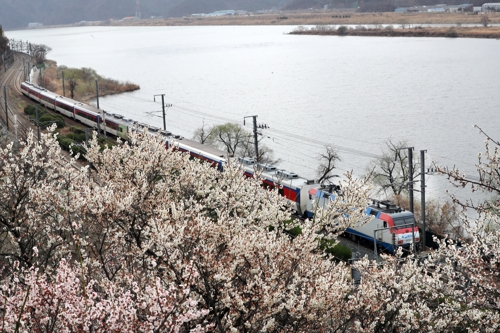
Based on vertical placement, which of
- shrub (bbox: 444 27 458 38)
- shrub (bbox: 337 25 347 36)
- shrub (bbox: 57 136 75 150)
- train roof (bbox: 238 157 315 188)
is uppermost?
shrub (bbox: 337 25 347 36)

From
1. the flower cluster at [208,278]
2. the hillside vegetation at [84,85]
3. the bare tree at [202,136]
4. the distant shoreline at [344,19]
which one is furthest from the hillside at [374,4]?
the flower cluster at [208,278]

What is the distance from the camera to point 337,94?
48.2m

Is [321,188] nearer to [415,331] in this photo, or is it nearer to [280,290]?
[415,331]

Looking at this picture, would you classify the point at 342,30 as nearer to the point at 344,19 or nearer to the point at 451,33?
the point at 344,19

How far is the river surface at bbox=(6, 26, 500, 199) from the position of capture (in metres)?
32.7

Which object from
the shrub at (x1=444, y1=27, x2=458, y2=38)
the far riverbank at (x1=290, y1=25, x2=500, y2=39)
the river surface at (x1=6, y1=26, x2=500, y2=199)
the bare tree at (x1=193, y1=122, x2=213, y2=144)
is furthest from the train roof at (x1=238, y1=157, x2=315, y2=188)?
the shrub at (x1=444, y1=27, x2=458, y2=38)

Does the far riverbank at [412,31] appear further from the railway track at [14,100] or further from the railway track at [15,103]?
the railway track at [15,103]

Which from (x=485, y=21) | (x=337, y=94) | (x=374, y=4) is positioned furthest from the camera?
(x=374, y=4)

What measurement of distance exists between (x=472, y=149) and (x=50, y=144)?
2174cm

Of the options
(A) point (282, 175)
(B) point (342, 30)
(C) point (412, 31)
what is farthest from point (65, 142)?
(B) point (342, 30)

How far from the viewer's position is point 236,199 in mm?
11211

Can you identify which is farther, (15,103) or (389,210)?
(15,103)

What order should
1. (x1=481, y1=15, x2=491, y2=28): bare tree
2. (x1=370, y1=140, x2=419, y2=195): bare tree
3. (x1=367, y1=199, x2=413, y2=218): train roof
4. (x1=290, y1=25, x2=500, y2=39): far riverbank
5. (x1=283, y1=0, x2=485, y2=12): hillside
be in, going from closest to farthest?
(x1=367, y1=199, x2=413, y2=218): train roof
(x1=370, y1=140, x2=419, y2=195): bare tree
(x1=290, y1=25, x2=500, y2=39): far riverbank
(x1=481, y1=15, x2=491, y2=28): bare tree
(x1=283, y1=0, x2=485, y2=12): hillside

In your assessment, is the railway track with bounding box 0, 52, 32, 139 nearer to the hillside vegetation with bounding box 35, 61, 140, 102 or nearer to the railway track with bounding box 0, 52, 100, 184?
the railway track with bounding box 0, 52, 100, 184
